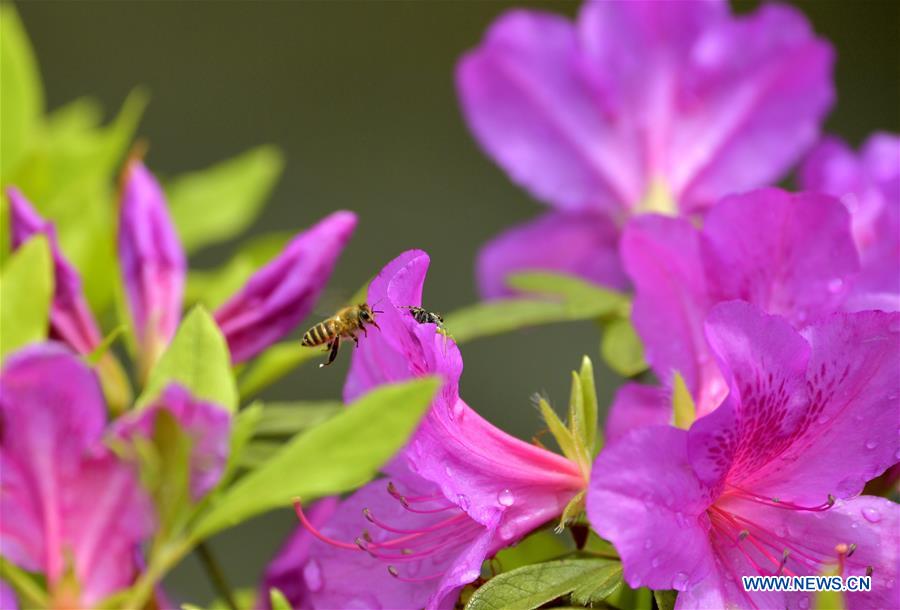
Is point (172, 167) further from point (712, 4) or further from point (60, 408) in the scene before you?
point (60, 408)

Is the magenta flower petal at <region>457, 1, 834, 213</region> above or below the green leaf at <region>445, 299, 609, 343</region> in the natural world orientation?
above

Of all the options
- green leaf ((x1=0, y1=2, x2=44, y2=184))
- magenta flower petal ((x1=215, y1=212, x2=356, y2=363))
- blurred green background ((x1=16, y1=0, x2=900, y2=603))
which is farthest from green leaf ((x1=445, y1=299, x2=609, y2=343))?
blurred green background ((x1=16, y1=0, x2=900, y2=603))

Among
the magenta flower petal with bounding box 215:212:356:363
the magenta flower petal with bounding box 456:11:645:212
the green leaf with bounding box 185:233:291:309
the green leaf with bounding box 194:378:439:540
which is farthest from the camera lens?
the magenta flower petal with bounding box 456:11:645:212

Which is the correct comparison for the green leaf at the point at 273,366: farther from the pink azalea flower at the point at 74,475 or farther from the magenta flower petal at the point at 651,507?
the magenta flower petal at the point at 651,507

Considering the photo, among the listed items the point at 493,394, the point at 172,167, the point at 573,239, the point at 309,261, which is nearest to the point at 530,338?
the point at 493,394

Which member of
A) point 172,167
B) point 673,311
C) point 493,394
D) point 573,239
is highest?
point 673,311

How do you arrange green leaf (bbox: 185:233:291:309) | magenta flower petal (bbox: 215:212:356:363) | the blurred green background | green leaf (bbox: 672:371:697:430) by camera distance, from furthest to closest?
the blurred green background
green leaf (bbox: 185:233:291:309)
magenta flower petal (bbox: 215:212:356:363)
green leaf (bbox: 672:371:697:430)

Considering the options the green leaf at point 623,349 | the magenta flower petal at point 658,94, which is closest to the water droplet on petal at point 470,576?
the green leaf at point 623,349

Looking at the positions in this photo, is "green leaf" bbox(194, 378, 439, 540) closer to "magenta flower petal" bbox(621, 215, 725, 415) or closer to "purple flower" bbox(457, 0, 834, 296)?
"magenta flower petal" bbox(621, 215, 725, 415)
